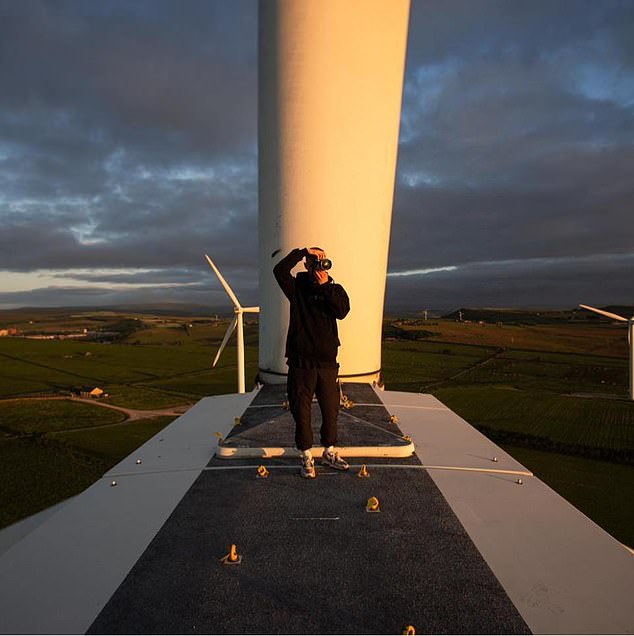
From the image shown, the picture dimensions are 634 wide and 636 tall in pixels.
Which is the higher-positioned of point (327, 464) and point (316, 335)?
point (316, 335)

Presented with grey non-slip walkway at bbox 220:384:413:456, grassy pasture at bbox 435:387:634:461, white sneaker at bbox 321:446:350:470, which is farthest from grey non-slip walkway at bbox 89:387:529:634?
grassy pasture at bbox 435:387:634:461

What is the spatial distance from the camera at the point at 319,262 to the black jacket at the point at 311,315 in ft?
0.27

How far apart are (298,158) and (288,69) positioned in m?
1.20

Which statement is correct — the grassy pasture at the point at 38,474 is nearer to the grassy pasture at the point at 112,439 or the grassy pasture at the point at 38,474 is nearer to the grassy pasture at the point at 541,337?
the grassy pasture at the point at 112,439

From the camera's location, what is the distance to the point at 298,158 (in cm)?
671

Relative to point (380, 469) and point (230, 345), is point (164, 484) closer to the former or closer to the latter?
point (380, 469)

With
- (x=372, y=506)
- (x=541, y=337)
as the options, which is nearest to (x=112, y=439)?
(x=372, y=506)

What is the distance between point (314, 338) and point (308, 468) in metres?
1.13

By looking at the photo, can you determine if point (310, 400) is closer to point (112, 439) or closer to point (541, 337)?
point (112, 439)

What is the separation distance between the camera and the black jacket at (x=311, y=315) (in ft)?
14.0

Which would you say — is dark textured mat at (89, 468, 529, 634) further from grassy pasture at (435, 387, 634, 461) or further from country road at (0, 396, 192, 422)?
country road at (0, 396, 192, 422)

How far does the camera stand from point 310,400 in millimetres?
4215

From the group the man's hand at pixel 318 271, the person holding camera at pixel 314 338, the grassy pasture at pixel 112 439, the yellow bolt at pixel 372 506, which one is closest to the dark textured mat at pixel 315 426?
Answer: the person holding camera at pixel 314 338

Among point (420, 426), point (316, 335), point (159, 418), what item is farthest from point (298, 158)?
point (159, 418)
